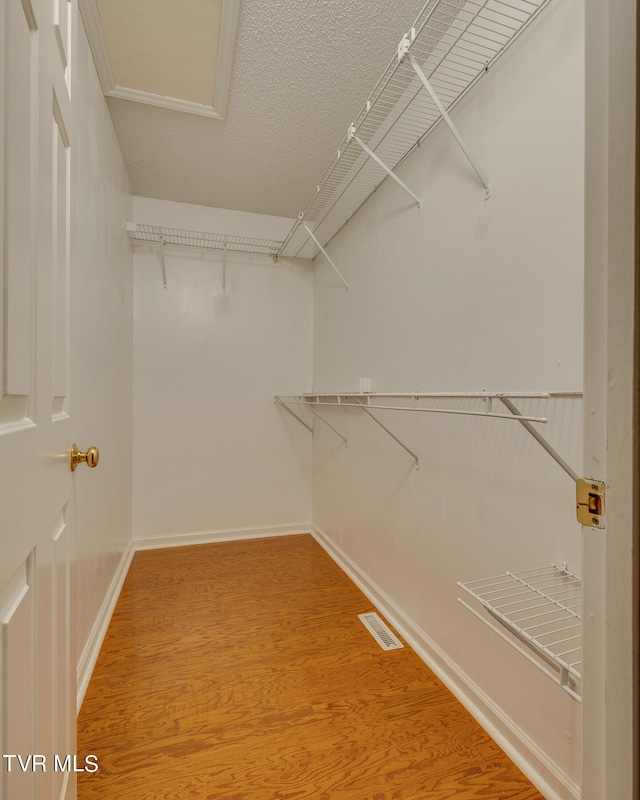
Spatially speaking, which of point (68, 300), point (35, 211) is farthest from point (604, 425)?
point (68, 300)

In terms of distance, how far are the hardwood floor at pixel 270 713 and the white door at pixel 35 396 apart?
458 millimetres

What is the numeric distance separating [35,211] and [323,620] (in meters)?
2.00

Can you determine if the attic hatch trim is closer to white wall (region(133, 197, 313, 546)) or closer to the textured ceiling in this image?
the textured ceiling

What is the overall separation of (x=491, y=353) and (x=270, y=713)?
4.88ft

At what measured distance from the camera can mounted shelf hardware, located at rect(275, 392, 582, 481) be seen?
917 mm

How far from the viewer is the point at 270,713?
1384 millimetres

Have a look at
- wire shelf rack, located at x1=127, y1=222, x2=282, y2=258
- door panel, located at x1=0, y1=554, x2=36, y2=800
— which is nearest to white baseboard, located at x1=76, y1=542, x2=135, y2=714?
door panel, located at x1=0, y1=554, x2=36, y2=800

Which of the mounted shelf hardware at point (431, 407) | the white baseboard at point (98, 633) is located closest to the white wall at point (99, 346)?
the white baseboard at point (98, 633)

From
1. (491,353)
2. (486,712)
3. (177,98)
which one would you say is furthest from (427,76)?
(486,712)

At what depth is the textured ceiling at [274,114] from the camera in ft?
4.76

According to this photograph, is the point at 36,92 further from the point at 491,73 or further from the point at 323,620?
the point at 323,620

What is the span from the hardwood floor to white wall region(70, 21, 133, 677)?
0.30 meters

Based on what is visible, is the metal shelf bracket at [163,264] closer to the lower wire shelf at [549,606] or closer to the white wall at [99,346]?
the white wall at [99,346]

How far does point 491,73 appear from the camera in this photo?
1283 millimetres
